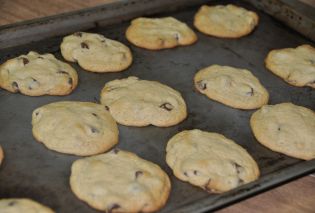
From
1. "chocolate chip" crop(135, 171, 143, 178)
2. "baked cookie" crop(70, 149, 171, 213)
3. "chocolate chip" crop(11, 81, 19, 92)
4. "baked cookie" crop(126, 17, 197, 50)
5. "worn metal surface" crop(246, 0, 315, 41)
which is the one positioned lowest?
"baked cookie" crop(70, 149, 171, 213)

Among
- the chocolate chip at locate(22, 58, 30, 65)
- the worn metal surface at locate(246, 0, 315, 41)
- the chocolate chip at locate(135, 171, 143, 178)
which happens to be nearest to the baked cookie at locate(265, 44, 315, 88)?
the worn metal surface at locate(246, 0, 315, 41)

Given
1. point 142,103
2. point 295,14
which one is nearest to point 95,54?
point 142,103

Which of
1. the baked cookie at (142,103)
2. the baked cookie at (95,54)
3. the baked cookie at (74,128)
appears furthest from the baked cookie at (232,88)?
the baked cookie at (74,128)

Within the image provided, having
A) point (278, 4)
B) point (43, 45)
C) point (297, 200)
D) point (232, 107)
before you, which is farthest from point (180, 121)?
point (278, 4)

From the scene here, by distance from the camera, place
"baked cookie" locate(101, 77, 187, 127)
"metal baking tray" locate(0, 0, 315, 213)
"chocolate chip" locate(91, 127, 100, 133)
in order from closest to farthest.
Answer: "metal baking tray" locate(0, 0, 315, 213) < "chocolate chip" locate(91, 127, 100, 133) < "baked cookie" locate(101, 77, 187, 127)

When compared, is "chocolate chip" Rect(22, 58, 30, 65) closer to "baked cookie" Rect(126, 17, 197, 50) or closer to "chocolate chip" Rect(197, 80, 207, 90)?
"baked cookie" Rect(126, 17, 197, 50)

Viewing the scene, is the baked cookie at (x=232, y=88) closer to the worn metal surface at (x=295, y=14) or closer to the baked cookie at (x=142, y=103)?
the baked cookie at (x=142, y=103)

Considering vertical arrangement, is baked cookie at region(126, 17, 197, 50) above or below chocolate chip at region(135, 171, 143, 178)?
above
